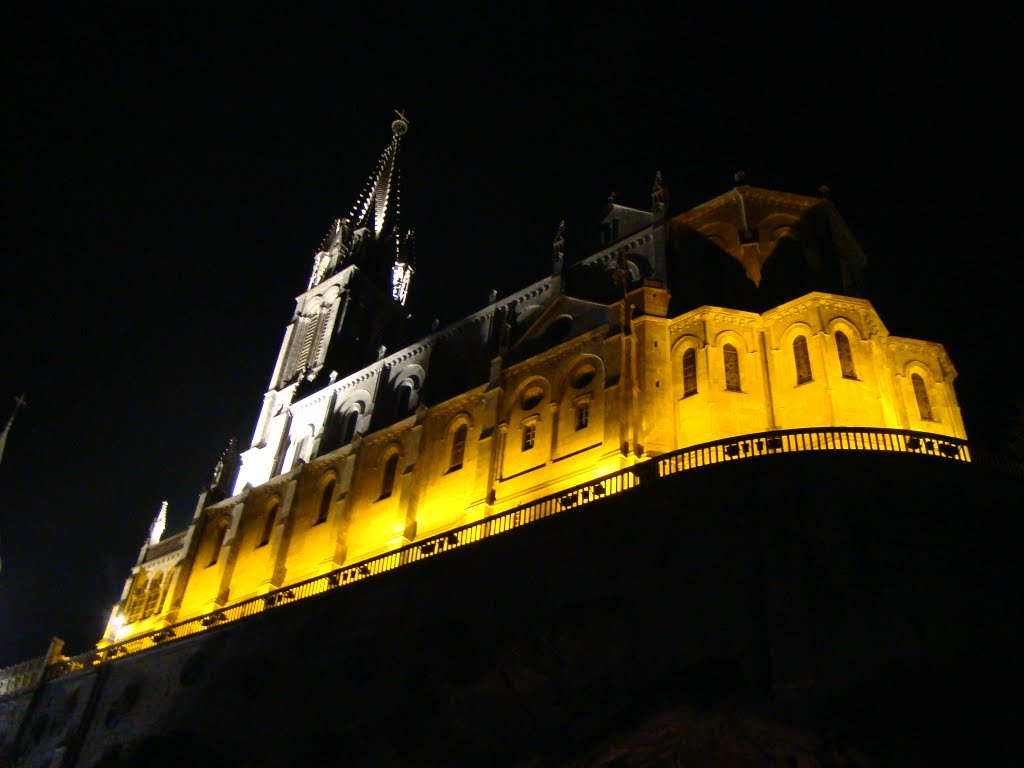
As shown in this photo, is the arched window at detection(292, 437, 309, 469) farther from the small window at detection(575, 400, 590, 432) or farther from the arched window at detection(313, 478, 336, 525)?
the small window at detection(575, 400, 590, 432)

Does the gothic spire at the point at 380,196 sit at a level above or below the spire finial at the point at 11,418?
above

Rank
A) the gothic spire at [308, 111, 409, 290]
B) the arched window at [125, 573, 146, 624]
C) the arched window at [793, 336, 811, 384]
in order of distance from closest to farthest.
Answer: the arched window at [793, 336, 811, 384] < the arched window at [125, 573, 146, 624] < the gothic spire at [308, 111, 409, 290]

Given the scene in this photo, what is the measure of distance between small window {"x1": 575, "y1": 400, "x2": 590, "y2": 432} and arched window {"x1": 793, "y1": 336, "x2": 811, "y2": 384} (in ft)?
25.6

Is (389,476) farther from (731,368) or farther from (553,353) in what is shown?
(731,368)

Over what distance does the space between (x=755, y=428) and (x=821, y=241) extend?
1077cm

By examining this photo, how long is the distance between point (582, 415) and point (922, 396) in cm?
1249

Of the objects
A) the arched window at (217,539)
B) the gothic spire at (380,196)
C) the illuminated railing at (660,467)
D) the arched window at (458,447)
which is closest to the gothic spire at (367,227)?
the gothic spire at (380,196)

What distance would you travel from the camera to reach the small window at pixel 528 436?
36625 mm

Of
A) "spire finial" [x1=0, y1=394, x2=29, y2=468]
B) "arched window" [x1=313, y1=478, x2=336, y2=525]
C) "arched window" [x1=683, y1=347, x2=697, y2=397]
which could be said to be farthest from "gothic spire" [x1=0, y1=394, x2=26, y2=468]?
"arched window" [x1=683, y1=347, x2=697, y2=397]

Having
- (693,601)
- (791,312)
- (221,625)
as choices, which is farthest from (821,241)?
(221,625)

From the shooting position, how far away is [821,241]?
1518 inches

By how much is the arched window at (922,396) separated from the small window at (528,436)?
46.8 ft

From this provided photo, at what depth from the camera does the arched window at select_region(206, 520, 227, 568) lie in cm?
4853

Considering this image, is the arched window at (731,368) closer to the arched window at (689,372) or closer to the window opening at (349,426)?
the arched window at (689,372)
